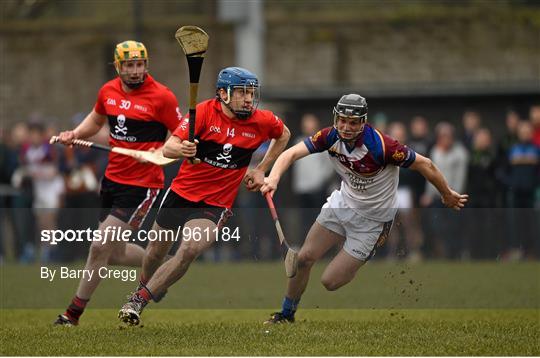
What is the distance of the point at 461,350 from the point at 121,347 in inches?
95.3

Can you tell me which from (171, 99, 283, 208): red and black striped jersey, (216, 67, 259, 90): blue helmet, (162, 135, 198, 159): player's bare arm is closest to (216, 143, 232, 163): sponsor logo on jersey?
(171, 99, 283, 208): red and black striped jersey

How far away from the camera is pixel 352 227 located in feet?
34.2

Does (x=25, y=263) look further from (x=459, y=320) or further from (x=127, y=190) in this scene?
(x=459, y=320)

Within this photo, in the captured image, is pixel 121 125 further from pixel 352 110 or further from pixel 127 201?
pixel 352 110

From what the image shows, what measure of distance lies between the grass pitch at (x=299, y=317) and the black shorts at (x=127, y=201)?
0.59 metres

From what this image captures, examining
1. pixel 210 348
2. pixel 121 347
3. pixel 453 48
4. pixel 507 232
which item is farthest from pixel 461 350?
pixel 453 48

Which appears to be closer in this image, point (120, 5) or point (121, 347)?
point (121, 347)

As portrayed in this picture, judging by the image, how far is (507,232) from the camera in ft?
52.9

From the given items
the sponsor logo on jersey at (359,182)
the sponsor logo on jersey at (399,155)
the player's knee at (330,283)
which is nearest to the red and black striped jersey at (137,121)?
the sponsor logo on jersey at (359,182)

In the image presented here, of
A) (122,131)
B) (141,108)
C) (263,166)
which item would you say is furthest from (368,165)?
(122,131)

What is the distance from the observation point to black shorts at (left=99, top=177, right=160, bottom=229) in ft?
35.6

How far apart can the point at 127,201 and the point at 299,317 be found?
2.03m

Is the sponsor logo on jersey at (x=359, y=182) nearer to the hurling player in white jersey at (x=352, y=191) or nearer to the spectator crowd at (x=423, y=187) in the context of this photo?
the hurling player in white jersey at (x=352, y=191)

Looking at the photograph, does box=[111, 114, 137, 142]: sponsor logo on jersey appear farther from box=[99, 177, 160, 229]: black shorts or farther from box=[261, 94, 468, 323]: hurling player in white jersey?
box=[261, 94, 468, 323]: hurling player in white jersey
